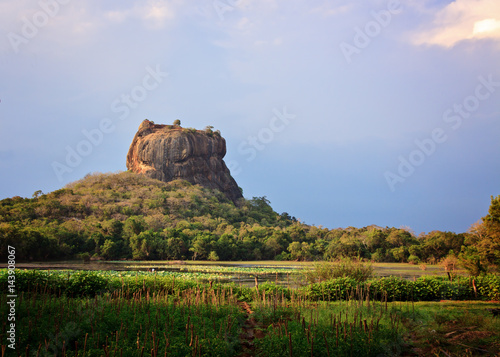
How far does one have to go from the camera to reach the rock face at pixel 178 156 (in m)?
94.9

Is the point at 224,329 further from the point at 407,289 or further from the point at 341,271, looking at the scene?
the point at 341,271

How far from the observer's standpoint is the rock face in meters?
94.9

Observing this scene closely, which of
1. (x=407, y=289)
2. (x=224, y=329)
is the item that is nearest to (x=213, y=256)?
(x=407, y=289)

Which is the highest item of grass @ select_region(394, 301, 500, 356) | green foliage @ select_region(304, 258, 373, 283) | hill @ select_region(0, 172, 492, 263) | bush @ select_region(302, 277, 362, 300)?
hill @ select_region(0, 172, 492, 263)

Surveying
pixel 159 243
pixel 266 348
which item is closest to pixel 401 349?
pixel 266 348

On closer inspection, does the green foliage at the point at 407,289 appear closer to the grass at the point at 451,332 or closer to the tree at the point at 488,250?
the tree at the point at 488,250

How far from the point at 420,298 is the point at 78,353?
12707 mm

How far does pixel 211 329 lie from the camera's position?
8.08 meters

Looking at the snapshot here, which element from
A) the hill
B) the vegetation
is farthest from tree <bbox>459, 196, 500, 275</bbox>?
the hill

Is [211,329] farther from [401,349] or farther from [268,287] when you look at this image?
[268,287]

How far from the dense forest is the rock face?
1683 centimetres

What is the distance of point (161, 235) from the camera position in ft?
170

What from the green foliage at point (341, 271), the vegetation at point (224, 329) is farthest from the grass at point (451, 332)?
the green foliage at point (341, 271)

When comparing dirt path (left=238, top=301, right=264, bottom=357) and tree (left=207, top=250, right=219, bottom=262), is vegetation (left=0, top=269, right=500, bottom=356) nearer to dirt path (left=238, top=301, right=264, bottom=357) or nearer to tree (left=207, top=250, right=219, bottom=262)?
dirt path (left=238, top=301, right=264, bottom=357)
